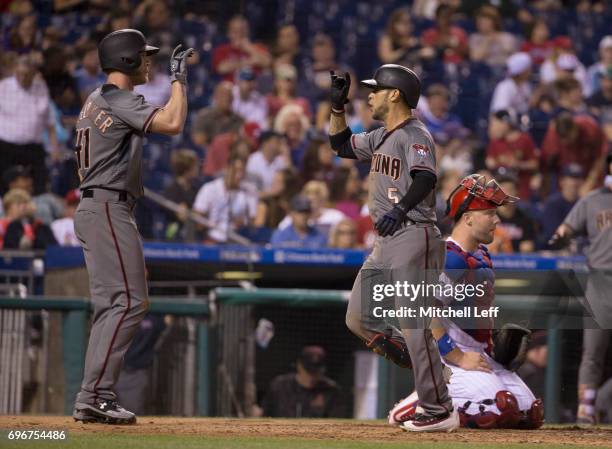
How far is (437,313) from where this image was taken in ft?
18.1

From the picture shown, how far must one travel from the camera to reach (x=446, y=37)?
571 inches

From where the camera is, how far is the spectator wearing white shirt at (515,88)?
13.6 m

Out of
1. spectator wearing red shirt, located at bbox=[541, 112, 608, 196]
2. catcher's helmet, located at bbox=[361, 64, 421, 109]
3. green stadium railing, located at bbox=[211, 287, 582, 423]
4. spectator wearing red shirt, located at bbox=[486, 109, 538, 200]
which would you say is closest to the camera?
catcher's helmet, located at bbox=[361, 64, 421, 109]

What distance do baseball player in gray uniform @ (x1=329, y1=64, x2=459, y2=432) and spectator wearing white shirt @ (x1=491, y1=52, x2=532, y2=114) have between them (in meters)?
8.17

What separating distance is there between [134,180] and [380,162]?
3.60 ft

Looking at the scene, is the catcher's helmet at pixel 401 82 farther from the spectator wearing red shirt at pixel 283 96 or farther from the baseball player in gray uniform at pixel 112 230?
the spectator wearing red shirt at pixel 283 96

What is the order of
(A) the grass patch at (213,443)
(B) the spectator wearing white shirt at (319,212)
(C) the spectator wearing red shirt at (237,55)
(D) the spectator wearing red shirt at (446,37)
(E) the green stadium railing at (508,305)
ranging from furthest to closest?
(D) the spectator wearing red shirt at (446,37), (C) the spectator wearing red shirt at (237,55), (B) the spectator wearing white shirt at (319,212), (E) the green stadium railing at (508,305), (A) the grass patch at (213,443)

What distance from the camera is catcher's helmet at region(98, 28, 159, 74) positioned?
5.40 metres

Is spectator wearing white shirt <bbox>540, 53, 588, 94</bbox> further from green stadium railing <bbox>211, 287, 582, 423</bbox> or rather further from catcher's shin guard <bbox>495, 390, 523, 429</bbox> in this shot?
catcher's shin guard <bbox>495, 390, 523, 429</bbox>

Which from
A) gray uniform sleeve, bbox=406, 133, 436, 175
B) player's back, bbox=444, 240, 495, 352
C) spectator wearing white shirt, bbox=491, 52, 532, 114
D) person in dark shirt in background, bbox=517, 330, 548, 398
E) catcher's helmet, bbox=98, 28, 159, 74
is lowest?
person in dark shirt in background, bbox=517, 330, 548, 398

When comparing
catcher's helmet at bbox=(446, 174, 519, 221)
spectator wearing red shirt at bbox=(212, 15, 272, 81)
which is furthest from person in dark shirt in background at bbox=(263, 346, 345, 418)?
spectator wearing red shirt at bbox=(212, 15, 272, 81)

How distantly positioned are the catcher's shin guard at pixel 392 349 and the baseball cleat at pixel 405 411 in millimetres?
216

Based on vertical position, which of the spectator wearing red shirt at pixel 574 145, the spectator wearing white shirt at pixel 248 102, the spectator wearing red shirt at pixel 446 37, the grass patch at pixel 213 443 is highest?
the spectator wearing red shirt at pixel 446 37

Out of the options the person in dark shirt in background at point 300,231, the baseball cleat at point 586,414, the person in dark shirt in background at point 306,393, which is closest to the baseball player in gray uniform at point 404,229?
the baseball cleat at point 586,414
